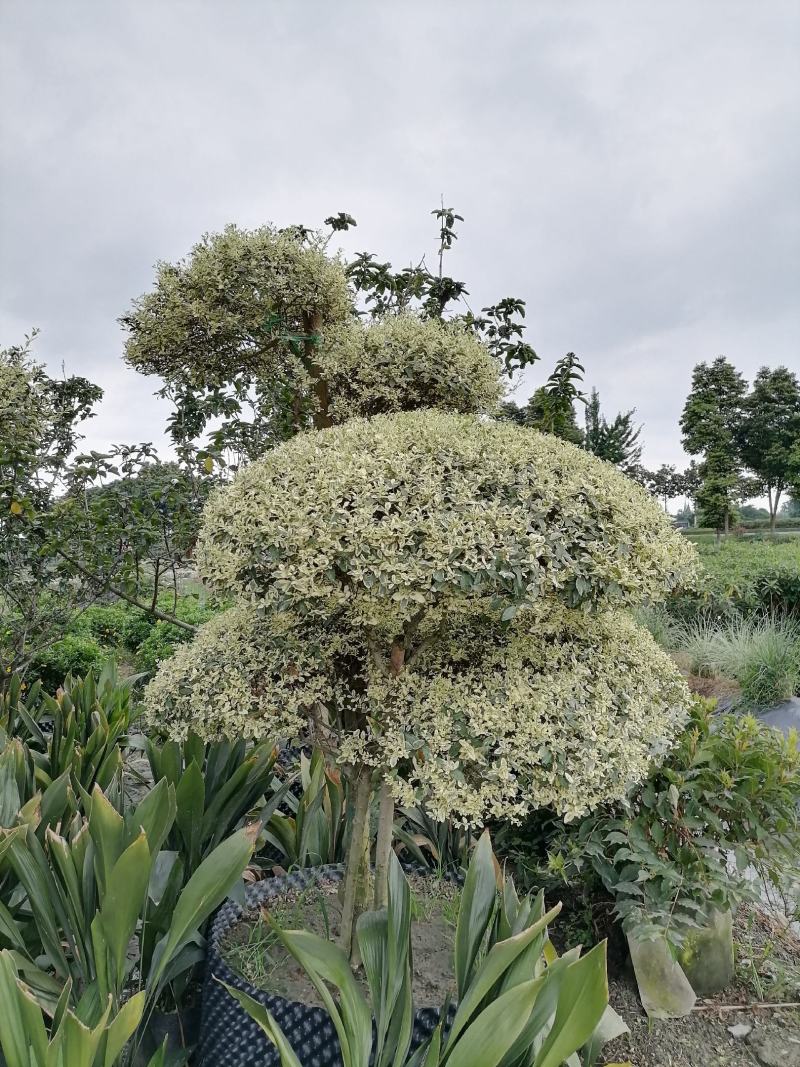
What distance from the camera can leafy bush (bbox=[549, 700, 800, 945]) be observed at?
213 centimetres

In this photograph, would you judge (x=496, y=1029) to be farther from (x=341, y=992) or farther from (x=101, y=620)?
(x=101, y=620)

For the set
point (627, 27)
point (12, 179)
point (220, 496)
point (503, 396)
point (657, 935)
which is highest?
point (627, 27)

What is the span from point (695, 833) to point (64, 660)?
6.06 meters

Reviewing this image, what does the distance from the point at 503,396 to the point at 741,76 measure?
2.45 meters

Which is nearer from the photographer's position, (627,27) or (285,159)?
(627,27)

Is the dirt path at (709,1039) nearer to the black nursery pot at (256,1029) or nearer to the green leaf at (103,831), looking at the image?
the black nursery pot at (256,1029)

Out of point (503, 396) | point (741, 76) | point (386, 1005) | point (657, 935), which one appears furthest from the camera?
point (741, 76)

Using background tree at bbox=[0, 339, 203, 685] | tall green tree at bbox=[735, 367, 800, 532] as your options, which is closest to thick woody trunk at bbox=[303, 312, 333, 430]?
background tree at bbox=[0, 339, 203, 685]

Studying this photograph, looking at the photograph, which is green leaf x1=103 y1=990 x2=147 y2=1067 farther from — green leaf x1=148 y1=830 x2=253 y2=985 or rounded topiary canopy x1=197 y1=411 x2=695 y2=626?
rounded topiary canopy x1=197 y1=411 x2=695 y2=626

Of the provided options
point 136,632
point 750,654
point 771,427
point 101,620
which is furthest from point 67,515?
point 771,427

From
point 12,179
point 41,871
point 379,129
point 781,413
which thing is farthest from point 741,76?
point 781,413

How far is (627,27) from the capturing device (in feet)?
10.00

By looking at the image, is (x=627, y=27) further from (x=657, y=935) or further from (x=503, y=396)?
(x=657, y=935)

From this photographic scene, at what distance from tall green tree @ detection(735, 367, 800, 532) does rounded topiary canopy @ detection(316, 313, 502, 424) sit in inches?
1147
